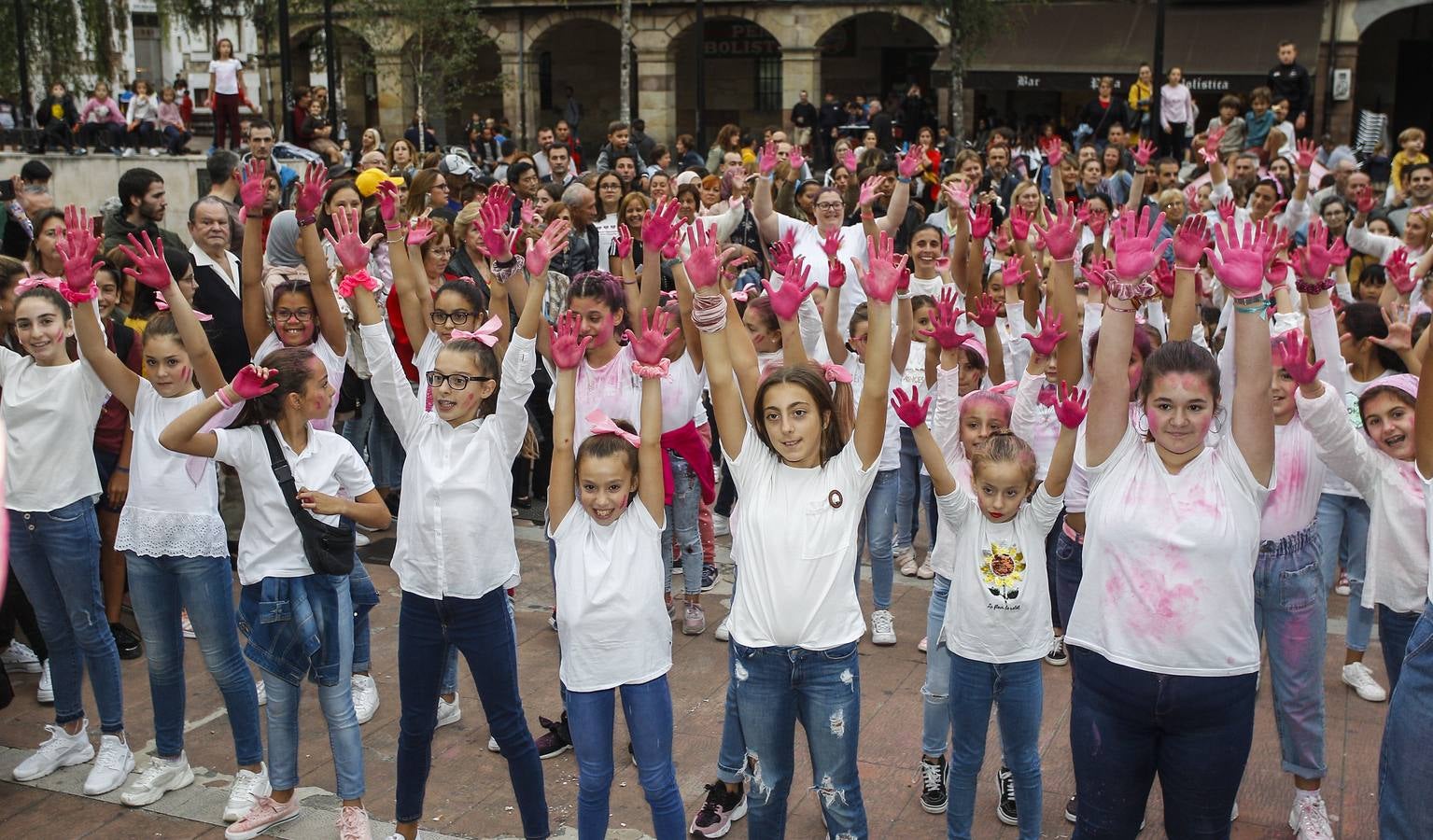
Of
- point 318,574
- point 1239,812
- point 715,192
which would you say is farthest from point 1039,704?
point 715,192

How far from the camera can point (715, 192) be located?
36.2 feet

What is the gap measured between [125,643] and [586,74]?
96.5ft

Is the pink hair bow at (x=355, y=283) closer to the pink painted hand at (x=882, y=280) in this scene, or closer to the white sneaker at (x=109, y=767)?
the pink painted hand at (x=882, y=280)

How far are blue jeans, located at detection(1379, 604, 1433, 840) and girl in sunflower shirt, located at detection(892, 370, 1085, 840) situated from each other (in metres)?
1.09

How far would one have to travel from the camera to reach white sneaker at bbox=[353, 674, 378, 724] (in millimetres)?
5520

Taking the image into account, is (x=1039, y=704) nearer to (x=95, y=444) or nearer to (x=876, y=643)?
(x=876, y=643)

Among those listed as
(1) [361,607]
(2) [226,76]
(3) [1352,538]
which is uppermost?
(2) [226,76]

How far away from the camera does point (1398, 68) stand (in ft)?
87.7

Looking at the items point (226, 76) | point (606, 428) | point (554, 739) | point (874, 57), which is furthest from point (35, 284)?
point (874, 57)

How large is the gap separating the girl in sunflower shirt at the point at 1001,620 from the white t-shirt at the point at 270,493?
2.06 meters

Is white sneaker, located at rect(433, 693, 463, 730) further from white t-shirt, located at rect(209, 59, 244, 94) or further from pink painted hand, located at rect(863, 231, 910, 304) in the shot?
white t-shirt, located at rect(209, 59, 244, 94)

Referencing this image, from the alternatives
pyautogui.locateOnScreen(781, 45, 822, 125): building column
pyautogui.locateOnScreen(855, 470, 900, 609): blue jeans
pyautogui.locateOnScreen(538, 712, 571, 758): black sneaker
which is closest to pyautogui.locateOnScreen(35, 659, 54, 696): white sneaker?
pyautogui.locateOnScreen(538, 712, 571, 758): black sneaker

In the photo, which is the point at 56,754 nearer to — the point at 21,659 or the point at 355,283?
the point at 21,659

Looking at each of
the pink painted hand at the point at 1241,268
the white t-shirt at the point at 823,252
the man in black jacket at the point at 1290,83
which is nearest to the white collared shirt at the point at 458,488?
the pink painted hand at the point at 1241,268
